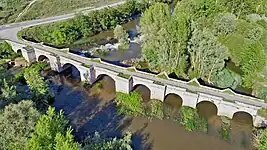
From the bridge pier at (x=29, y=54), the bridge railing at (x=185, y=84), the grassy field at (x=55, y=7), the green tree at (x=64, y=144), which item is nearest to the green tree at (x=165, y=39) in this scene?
the bridge railing at (x=185, y=84)

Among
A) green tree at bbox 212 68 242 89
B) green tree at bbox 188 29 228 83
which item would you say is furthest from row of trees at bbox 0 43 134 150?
green tree at bbox 212 68 242 89

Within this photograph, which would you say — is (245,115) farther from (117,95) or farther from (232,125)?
(117,95)

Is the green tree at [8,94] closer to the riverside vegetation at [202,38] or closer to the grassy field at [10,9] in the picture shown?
the riverside vegetation at [202,38]

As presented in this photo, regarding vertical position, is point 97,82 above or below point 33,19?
below

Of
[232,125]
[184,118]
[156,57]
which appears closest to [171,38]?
[156,57]

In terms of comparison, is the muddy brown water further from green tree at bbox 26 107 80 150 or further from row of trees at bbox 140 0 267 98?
green tree at bbox 26 107 80 150

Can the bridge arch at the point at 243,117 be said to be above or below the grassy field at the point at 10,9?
below

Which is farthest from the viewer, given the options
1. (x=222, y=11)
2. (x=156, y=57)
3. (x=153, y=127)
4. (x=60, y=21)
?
(x=60, y=21)
